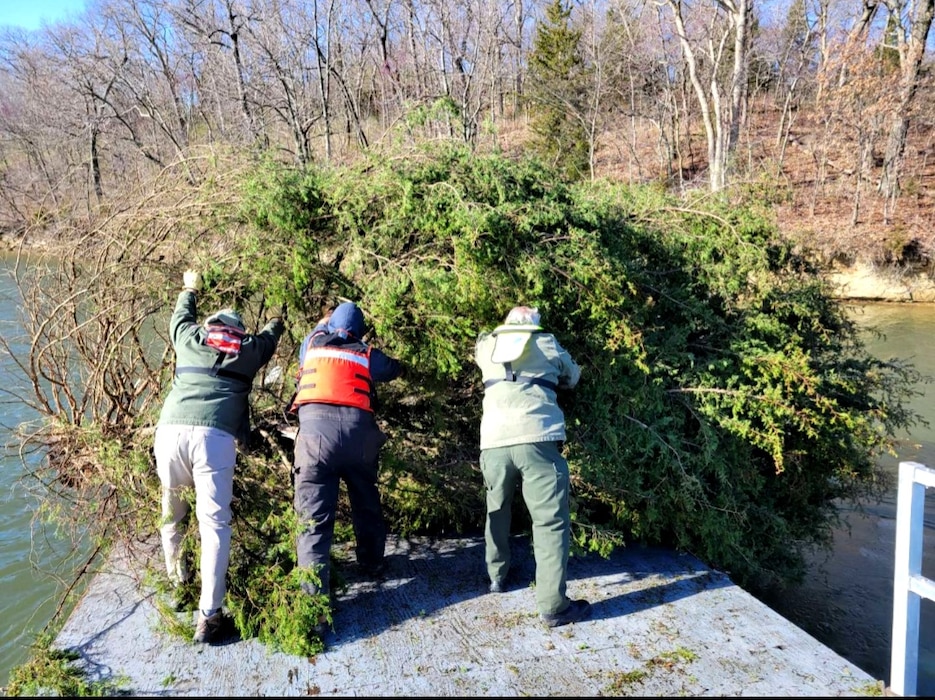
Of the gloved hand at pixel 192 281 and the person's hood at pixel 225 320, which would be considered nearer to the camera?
the person's hood at pixel 225 320

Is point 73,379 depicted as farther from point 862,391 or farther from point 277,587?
point 862,391

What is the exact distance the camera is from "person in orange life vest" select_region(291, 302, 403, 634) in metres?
4.27

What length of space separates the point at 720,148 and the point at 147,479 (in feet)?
65.4

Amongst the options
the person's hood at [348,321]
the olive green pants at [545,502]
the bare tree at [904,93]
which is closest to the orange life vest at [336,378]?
the person's hood at [348,321]

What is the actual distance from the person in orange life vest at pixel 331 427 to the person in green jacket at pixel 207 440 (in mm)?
404

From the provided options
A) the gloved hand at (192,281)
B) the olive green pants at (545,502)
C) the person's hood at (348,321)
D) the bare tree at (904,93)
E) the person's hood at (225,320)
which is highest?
the bare tree at (904,93)

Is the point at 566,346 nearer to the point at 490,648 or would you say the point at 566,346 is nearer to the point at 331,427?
the point at 331,427

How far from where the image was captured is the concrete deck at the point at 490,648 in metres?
3.64

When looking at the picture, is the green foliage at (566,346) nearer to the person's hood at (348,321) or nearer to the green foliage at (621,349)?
the green foliage at (621,349)

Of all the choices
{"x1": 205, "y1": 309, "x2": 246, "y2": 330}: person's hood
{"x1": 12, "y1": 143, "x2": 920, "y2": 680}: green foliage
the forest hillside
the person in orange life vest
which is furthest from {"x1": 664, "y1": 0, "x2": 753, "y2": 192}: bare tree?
{"x1": 205, "y1": 309, "x2": 246, "y2": 330}: person's hood

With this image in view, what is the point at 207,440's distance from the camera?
4105mm

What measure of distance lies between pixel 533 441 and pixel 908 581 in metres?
2.10

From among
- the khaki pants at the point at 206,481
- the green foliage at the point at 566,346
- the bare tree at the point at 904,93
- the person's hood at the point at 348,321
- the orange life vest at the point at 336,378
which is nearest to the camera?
the khaki pants at the point at 206,481

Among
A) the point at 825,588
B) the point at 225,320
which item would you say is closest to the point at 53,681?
the point at 225,320
